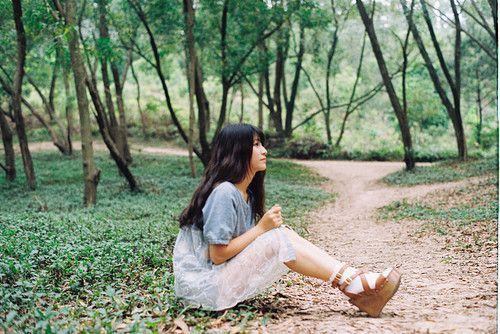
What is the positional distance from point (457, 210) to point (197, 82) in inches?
361

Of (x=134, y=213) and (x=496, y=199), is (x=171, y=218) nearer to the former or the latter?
(x=134, y=213)

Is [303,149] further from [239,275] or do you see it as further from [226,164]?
[239,275]

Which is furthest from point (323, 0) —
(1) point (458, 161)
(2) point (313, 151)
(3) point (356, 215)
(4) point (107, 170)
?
(3) point (356, 215)

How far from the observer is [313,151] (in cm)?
2558

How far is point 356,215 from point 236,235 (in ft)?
26.5

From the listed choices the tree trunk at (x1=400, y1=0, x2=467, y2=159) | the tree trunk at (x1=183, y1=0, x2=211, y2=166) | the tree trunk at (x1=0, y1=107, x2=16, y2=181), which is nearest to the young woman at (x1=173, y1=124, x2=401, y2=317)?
the tree trunk at (x1=183, y1=0, x2=211, y2=166)

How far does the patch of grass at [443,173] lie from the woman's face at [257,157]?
1314 cm

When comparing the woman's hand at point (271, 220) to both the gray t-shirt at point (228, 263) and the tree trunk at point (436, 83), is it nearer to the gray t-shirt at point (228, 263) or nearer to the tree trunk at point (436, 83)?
the gray t-shirt at point (228, 263)

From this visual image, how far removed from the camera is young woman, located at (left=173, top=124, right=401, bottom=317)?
353 centimetres

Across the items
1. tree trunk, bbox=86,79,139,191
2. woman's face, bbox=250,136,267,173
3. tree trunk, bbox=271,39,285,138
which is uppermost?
tree trunk, bbox=271,39,285,138

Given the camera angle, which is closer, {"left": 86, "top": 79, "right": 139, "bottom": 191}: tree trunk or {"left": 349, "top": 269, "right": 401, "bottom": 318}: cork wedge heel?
{"left": 349, "top": 269, "right": 401, "bottom": 318}: cork wedge heel

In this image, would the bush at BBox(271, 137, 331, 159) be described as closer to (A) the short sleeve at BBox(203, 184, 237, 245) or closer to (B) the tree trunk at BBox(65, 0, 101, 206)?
(B) the tree trunk at BBox(65, 0, 101, 206)

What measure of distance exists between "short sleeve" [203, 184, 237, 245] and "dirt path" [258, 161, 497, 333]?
2.29ft

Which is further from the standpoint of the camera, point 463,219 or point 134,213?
point 134,213
